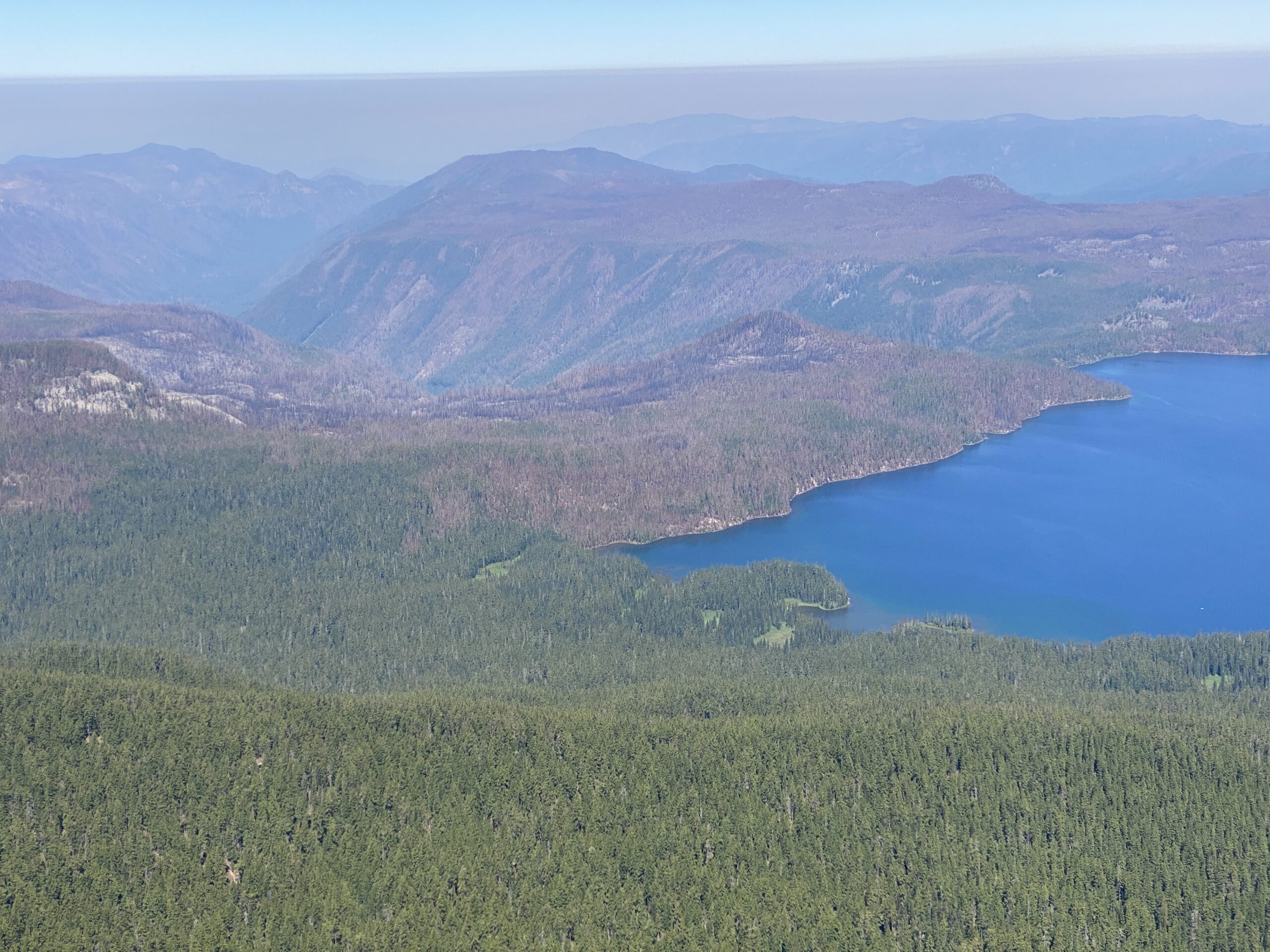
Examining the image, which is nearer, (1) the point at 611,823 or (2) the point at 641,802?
(1) the point at 611,823

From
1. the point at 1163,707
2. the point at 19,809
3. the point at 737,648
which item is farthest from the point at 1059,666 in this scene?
the point at 19,809

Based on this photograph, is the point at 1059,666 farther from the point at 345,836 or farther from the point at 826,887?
the point at 345,836

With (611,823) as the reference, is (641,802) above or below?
above

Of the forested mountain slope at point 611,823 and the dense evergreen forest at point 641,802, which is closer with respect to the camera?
the forested mountain slope at point 611,823

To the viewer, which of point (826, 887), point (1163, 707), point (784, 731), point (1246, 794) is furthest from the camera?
point (1163, 707)

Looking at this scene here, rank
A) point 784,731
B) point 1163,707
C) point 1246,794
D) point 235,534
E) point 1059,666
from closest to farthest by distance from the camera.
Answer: point 1246,794
point 784,731
point 1163,707
point 1059,666
point 235,534

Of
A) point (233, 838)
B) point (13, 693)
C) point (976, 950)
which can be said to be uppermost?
point (13, 693)

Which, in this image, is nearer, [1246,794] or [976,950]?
[976,950]

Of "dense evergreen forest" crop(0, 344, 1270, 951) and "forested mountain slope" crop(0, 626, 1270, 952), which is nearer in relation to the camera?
"forested mountain slope" crop(0, 626, 1270, 952)

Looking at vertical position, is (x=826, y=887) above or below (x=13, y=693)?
below

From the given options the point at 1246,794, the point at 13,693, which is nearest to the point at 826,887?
the point at 1246,794
